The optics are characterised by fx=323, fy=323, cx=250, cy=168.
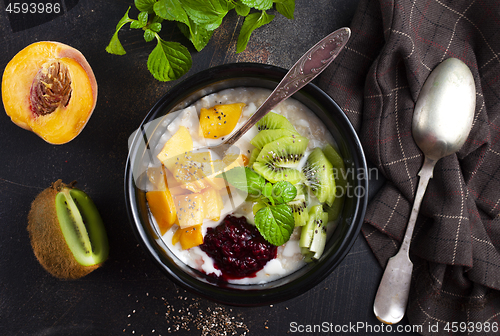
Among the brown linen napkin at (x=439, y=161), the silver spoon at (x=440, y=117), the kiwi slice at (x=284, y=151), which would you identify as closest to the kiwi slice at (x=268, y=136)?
the kiwi slice at (x=284, y=151)

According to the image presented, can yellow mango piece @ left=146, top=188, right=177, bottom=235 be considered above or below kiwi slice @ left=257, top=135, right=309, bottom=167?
below

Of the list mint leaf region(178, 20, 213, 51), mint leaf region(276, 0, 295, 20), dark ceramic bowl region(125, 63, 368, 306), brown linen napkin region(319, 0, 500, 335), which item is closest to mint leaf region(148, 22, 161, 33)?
mint leaf region(178, 20, 213, 51)

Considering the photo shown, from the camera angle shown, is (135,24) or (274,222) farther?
(135,24)

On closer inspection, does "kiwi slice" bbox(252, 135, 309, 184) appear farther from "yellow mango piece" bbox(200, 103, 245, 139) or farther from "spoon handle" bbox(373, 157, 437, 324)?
"spoon handle" bbox(373, 157, 437, 324)

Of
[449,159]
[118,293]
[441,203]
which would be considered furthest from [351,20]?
[118,293]

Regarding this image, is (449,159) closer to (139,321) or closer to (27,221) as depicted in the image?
(139,321)

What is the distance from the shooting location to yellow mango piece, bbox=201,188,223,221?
125cm

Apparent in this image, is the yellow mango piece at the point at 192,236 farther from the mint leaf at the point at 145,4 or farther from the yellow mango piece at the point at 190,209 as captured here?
the mint leaf at the point at 145,4

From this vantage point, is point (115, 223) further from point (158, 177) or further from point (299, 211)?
point (299, 211)

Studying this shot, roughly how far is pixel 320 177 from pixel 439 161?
605 millimetres

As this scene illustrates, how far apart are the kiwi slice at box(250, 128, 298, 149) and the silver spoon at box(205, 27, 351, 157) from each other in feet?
0.23

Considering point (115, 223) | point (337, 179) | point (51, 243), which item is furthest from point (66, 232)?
point (337, 179)

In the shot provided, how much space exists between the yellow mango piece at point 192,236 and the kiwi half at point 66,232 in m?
0.42

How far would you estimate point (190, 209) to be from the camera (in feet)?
4.02
